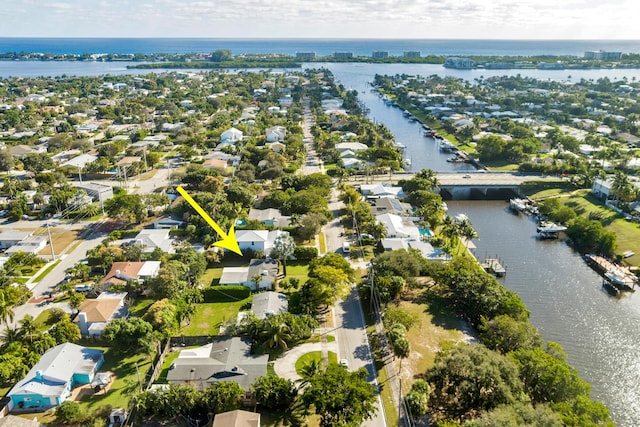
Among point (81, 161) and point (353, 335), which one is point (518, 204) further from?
point (81, 161)

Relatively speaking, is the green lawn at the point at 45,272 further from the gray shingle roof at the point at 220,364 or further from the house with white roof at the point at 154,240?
the gray shingle roof at the point at 220,364

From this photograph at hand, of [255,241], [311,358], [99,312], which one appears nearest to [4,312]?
[99,312]

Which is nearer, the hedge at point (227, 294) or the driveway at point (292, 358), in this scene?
the driveway at point (292, 358)

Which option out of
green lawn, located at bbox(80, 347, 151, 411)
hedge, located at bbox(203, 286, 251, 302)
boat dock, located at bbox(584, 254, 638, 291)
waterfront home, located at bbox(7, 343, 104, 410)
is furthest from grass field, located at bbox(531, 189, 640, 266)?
waterfront home, located at bbox(7, 343, 104, 410)

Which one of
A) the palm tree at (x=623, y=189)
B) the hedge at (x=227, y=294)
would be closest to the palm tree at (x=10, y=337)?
the hedge at (x=227, y=294)

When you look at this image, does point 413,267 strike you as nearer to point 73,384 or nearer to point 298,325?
point 298,325

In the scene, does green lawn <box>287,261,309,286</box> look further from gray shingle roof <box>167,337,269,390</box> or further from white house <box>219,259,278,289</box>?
gray shingle roof <box>167,337,269,390</box>
